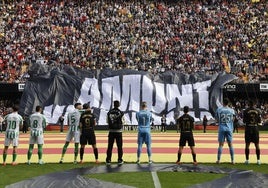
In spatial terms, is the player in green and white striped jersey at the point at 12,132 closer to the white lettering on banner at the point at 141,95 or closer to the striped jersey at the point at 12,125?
the striped jersey at the point at 12,125

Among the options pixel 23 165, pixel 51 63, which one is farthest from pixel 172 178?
pixel 51 63

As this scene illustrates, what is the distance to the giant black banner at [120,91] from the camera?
116 ft

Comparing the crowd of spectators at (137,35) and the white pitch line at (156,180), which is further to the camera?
the crowd of spectators at (137,35)

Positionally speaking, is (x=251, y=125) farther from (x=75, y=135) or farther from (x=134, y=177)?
(x=75, y=135)

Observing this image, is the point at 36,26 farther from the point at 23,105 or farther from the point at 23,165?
the point at 23,165

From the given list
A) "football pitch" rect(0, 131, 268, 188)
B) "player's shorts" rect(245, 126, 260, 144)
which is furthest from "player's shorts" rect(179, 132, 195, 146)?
"player's shorts" rect(245, 126, 260, 144)

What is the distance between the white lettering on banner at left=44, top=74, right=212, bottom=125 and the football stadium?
0.26 feet

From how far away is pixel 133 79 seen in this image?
36.3m

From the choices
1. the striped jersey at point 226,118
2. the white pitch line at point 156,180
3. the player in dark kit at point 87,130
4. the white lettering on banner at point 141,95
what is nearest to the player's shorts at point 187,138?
the striped jersey at point 226,118

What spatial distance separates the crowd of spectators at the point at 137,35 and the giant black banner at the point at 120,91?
3.08 meters

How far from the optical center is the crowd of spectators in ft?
135

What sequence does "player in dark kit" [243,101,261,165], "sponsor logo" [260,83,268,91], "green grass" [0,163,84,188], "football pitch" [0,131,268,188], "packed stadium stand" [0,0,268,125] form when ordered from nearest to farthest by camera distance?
"football pitch" [0,131,268,188] < "green grass" [0,163,84,188] < "player in dark kit" [243,101,261,165] < "sponsor logo" [260,83,268,91] < "packed stadium stand" [0,0,268,125]

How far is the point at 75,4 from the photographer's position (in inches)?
2013

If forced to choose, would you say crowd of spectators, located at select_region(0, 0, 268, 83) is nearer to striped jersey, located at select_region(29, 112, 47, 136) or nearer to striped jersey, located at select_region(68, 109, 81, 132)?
striped jersey, located at select_region(68, 109, 81, 132)
